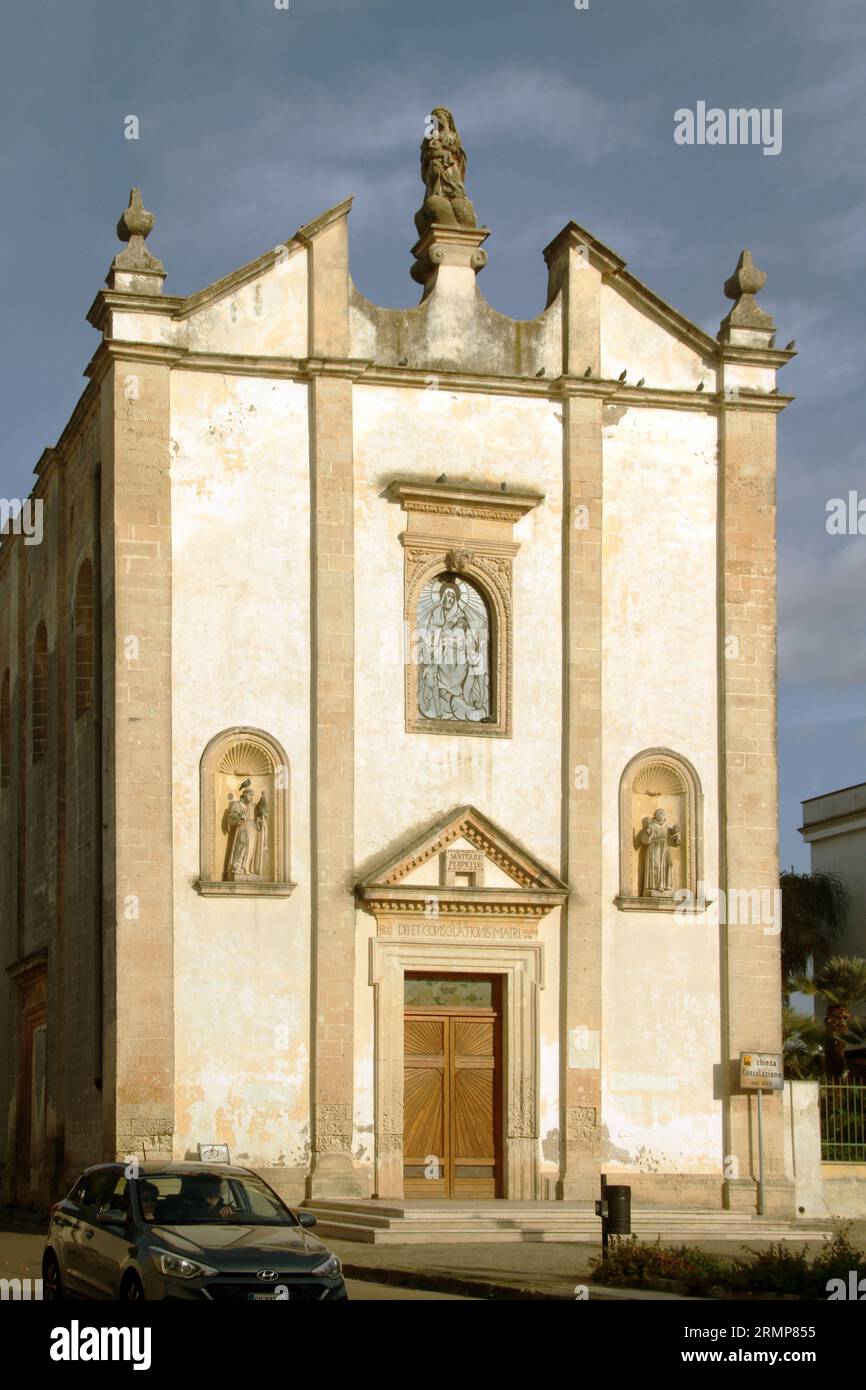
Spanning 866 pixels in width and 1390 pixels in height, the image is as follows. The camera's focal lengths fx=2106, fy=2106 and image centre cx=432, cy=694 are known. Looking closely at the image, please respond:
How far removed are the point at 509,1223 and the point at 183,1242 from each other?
948 cm

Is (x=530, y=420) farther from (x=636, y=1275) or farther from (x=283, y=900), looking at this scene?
(x=636, y=1275)

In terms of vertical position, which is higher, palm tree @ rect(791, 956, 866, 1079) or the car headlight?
palm tree @ rect(791, 956, 866, 1079)

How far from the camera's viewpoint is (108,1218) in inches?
628

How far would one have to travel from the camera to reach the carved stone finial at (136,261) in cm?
2628

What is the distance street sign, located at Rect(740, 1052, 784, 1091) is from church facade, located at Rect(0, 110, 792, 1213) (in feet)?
0.74

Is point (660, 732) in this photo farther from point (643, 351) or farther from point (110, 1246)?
point (110, 1246)

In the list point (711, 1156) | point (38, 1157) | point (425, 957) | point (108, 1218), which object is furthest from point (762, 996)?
point (108, 1218)

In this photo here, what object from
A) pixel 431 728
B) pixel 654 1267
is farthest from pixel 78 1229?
pixel 431 728

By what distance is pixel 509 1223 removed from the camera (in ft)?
78.9

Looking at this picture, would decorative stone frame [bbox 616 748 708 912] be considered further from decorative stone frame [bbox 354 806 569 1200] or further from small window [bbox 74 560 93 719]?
small window [bbox 74 560 93 719]

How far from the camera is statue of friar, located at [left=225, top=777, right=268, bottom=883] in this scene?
84.3ft

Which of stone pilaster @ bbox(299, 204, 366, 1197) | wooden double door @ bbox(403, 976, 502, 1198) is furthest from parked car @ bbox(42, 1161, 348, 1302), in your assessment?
wooden double door @ bbox(403, 976, 502, 1198)

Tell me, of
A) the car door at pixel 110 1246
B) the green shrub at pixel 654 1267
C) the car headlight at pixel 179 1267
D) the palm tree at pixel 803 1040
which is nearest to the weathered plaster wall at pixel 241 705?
the green shrub at pixel 654 1267

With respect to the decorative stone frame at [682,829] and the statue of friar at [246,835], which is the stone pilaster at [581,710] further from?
the statue of friar at [246,835]
